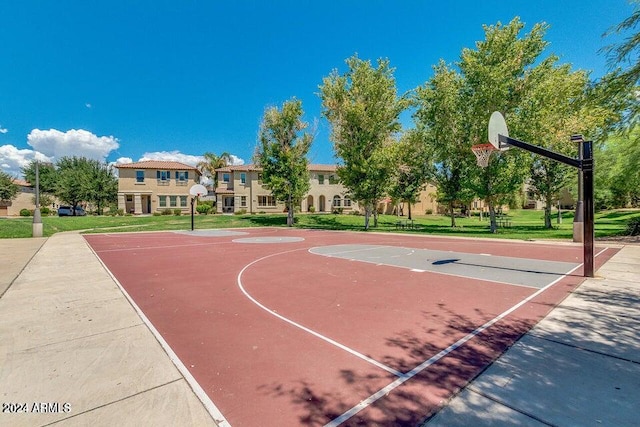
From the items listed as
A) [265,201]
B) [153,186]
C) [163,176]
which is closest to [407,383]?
[265,201]

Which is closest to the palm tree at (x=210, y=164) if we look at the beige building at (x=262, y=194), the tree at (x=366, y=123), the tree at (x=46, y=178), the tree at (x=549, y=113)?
the beige building at (x=262, y=194)

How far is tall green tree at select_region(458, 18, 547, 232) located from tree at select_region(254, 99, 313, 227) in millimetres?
17174

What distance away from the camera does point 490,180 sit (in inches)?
940

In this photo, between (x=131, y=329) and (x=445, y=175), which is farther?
(x=445, y=175)

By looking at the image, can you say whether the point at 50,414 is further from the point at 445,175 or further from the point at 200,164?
the point at 200,164

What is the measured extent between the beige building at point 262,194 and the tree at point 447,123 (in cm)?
1988

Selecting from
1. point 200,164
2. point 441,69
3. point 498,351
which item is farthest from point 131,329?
point 200,164

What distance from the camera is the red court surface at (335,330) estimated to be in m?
3.14

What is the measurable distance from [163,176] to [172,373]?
48441 millimetres

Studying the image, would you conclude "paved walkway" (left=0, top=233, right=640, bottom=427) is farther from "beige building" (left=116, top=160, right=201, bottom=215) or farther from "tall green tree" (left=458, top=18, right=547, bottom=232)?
"beige building" (left=116, top=160, right=201, bottom=215)

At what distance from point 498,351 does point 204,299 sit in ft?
18.9

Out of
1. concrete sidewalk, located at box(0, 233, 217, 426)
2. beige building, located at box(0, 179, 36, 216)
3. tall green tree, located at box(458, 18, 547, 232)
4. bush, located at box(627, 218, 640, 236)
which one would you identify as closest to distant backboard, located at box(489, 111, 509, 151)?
concrete sidewalk, located at box(0, 233, 217, 426)

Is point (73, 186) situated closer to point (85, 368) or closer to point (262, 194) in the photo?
point (262, 194)

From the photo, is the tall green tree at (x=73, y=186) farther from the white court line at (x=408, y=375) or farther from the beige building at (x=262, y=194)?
the white court line at (x=408, y=375)
